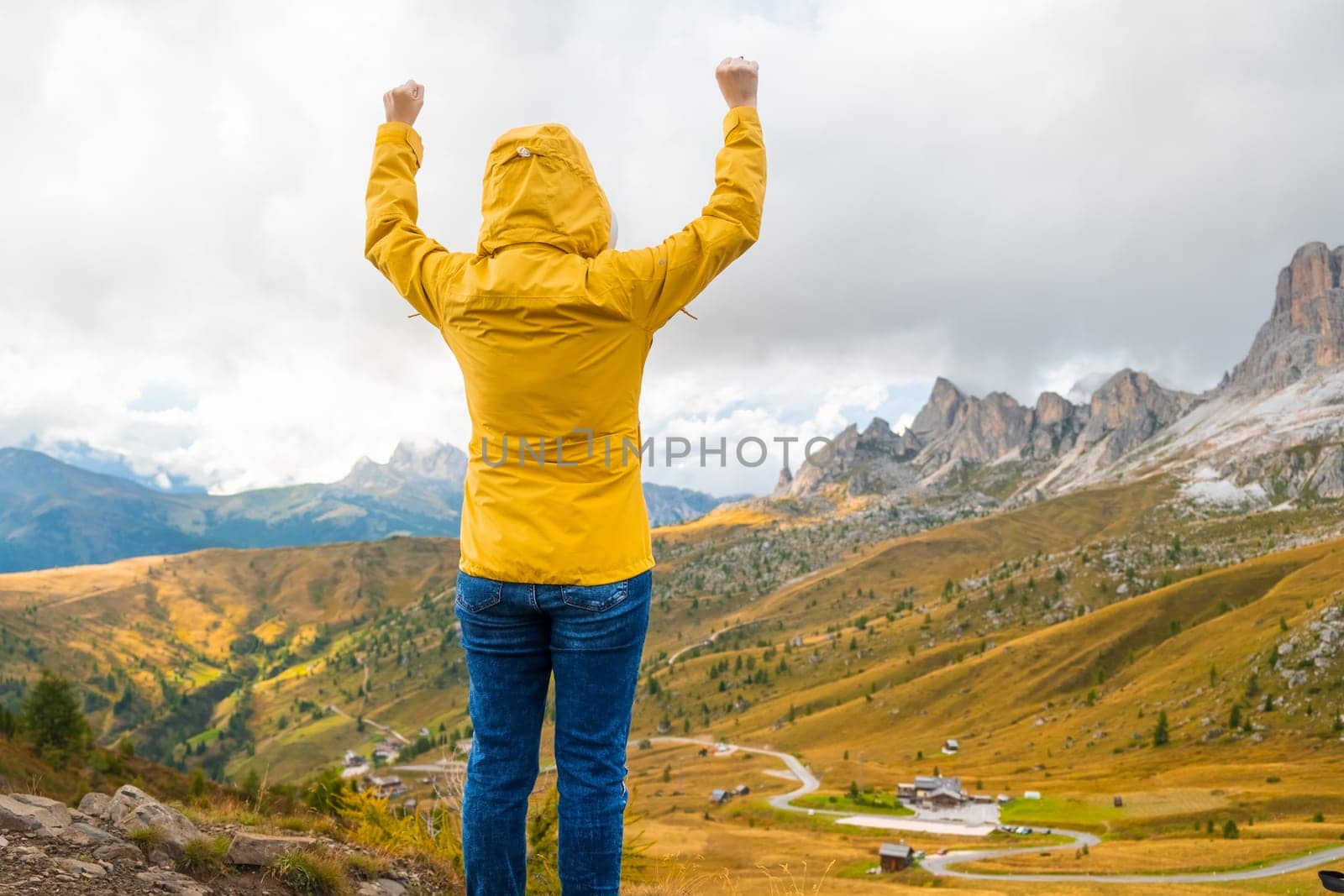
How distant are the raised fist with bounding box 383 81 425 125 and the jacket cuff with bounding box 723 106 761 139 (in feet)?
6.28

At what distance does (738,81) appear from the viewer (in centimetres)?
420

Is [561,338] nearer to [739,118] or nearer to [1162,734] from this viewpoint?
[739,118]

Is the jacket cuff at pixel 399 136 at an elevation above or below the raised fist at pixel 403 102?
below

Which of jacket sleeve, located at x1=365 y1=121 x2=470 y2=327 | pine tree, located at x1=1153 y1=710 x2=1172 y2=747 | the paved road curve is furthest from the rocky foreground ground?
pine tree, located at x1=1153 y1=710 x2=1172 y2=747

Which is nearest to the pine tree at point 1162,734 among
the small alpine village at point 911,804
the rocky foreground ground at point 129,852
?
the small alpine village at point 911,804

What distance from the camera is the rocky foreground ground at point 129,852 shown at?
5648mm

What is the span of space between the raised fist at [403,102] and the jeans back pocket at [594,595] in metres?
2.97

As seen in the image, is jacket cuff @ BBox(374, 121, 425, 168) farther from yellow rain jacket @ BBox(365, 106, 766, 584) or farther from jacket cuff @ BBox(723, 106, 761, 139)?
jacket cuff @ BBox(723, 106, 761, 139)

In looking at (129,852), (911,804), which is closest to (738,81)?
(129,852)

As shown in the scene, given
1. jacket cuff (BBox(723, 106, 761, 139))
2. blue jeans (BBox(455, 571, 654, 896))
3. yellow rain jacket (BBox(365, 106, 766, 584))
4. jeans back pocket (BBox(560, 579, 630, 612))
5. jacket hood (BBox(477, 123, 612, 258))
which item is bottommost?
blue jeans (BBox(455, 571, 654, 896))

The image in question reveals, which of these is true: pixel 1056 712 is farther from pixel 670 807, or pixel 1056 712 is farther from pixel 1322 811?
pixel 670 807

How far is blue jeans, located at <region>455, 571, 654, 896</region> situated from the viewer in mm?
3734

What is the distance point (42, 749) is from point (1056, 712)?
148 m

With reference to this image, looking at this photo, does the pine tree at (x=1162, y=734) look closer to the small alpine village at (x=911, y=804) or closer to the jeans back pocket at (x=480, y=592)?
the small alpine village at (x=911, y=804)
